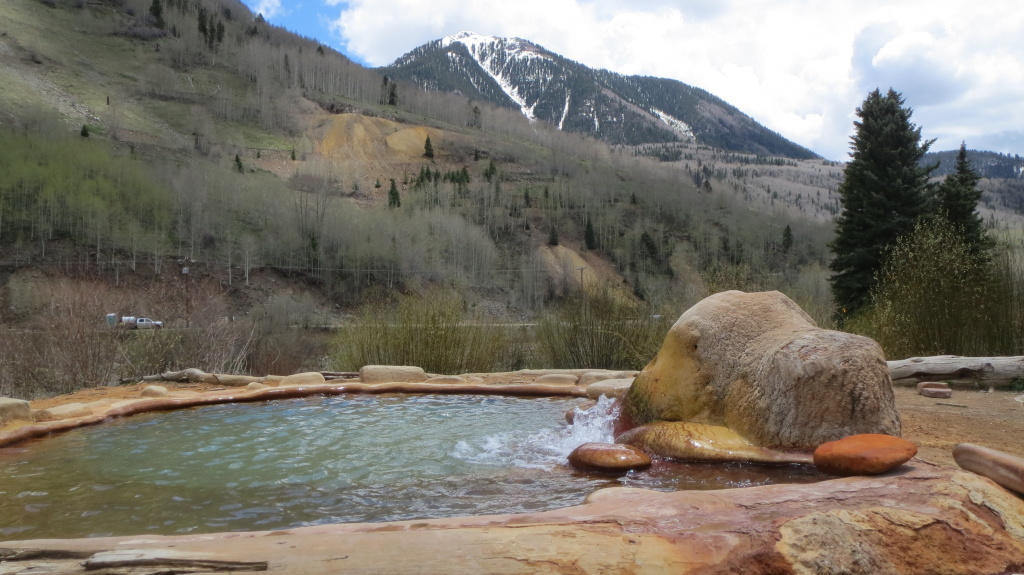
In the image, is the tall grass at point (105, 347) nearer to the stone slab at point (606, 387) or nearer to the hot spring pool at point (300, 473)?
the hot spring pool at point (300, 473)

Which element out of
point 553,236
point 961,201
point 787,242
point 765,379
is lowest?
point 765,379

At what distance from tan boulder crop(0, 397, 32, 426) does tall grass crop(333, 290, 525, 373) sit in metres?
5.69

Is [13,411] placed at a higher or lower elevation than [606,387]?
lower

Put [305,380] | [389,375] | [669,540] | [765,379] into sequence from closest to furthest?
[669,540]
[765,379]
[305,380]
[389,375]

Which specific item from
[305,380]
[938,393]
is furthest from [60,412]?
[938,393]

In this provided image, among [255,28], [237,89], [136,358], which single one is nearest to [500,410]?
[136,358]

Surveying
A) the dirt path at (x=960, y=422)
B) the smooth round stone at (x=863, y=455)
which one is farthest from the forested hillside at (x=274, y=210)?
the smooth round stone at (x=863, y=455)

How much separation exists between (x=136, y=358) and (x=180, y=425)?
23.7 feet

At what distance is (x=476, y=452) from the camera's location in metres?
→ 5.12

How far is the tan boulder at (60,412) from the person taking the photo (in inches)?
240

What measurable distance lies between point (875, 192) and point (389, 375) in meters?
16.1

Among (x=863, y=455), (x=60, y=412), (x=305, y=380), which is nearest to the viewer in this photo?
(x=863, y=455)

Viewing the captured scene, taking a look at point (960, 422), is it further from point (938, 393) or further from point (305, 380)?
point (305, 380)

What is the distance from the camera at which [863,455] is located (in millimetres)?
3393
